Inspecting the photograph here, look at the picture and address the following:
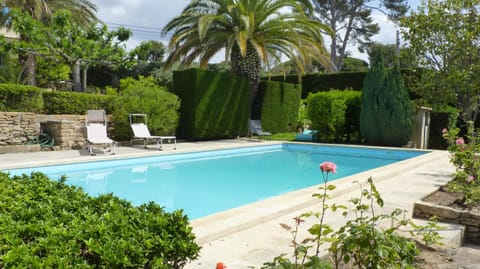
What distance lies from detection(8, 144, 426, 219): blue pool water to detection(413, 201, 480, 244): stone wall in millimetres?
2787

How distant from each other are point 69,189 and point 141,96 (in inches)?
399

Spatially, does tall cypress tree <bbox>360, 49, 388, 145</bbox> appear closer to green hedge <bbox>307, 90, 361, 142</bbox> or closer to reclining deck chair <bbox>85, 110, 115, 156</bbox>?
green hedge <bbox>307, 90, 361, 142</bbox>

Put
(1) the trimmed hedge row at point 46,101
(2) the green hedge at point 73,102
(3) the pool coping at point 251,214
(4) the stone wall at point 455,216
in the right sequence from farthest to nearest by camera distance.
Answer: (2) the green hedge at point 73,102 < (1) the trimmed hedge row at point 46,101 < (4) the stone wall at point 455,216 < (3) the pool coping at point 251,214

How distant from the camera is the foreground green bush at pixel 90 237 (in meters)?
1.77

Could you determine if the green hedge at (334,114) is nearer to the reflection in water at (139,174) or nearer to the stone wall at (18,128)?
the reflection in water at (139,174)

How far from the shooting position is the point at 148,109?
12789mm

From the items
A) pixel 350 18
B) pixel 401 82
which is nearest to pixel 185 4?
pixel 401 82

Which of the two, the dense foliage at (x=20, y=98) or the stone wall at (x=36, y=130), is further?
the dense foliage at (x=20, y=98)

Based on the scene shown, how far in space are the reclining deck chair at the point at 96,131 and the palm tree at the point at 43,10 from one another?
812 cm

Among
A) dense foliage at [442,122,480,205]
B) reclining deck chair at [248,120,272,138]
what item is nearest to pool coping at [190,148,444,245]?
dense foliage at [442,122,480,205]

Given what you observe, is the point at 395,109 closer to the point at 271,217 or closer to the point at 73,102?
the point at 271,217

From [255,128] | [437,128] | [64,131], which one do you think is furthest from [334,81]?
[64,131]

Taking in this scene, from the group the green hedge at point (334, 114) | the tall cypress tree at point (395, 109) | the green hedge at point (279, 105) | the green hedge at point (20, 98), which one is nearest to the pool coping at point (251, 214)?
the tall cypress tree at point (395, 109)

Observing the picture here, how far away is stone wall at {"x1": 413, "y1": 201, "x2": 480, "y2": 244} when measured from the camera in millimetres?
3867
